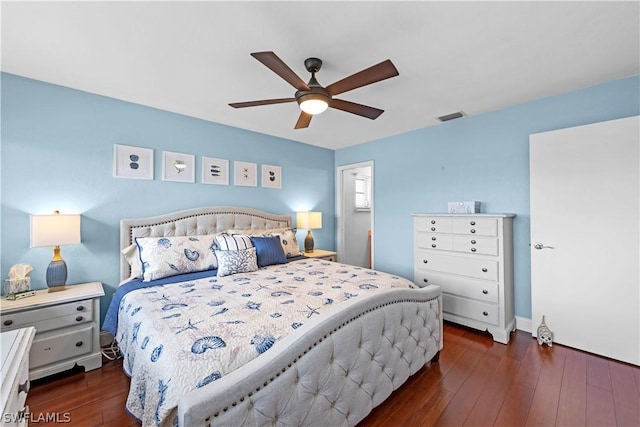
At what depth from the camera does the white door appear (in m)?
2.28

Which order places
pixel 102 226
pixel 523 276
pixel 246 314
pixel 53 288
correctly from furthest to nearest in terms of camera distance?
1. pixel 523 276
2. pixel 102 226
3. pixel 53 288
4. pixel 246 314

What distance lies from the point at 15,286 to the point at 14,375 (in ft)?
5.74

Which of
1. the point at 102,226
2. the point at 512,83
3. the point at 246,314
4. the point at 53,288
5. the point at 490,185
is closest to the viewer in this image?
the point at 246,314

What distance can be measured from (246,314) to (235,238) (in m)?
1.34

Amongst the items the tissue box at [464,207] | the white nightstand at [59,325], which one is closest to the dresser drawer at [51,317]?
the white nightstand at [59,325]

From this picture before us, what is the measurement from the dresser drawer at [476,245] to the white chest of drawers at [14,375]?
3.33 m

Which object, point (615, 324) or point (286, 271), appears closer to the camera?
point (615, 324)

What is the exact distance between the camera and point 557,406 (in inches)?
69.6

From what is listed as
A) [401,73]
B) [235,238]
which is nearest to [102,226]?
[235,238]

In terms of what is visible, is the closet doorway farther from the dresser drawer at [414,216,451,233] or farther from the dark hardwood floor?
the dark hardwood floor

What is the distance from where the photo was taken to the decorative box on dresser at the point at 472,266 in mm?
2711

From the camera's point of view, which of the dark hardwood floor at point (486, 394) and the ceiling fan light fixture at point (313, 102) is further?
the ceiling fan light fixture at point (313, 102)

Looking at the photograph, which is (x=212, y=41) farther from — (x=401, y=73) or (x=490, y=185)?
(x=490, y=185)

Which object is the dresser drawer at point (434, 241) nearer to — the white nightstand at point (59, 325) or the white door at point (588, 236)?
the white door at point (588, 236)
